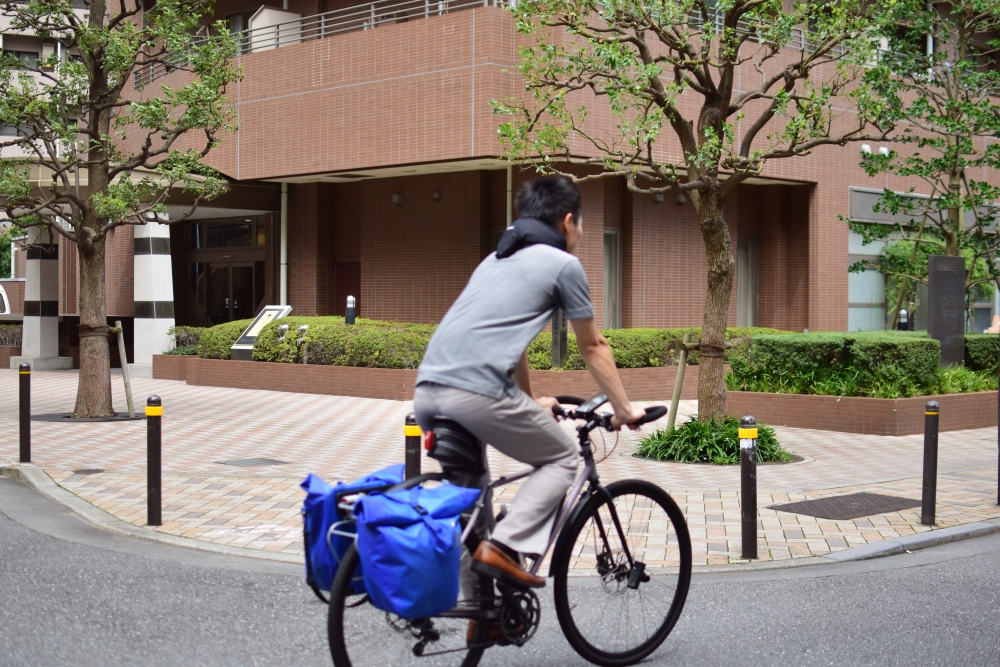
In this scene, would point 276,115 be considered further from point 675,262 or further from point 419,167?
point 675,262

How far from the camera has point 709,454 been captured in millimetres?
11414

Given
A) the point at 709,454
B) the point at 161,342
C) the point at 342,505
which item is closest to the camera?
the point at 342,505

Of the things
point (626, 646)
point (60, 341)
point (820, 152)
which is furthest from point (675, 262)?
point (626, 646)

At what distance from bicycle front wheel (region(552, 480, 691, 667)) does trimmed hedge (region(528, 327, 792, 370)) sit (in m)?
13.0

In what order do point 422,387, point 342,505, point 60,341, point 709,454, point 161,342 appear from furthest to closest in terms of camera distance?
point 60,341 → point 161,342 → point 709,454 → point 422,387 → point 342,505

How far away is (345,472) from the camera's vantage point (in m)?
10.8

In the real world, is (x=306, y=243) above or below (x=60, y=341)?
above

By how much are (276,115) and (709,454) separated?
49.1 ft

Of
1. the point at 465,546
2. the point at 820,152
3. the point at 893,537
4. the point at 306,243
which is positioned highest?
the point at 820,152

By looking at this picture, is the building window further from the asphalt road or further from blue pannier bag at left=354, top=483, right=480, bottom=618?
blue pannier bag at left=354, top=483, right=480, bottom=618

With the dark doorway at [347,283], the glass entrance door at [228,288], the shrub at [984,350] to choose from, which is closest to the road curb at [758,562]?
the shrub at [984,350]

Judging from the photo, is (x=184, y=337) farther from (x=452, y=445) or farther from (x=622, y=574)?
(x=452, y=445)

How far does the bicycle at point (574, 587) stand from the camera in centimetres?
419

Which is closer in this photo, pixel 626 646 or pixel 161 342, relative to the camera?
pixel 626 646
